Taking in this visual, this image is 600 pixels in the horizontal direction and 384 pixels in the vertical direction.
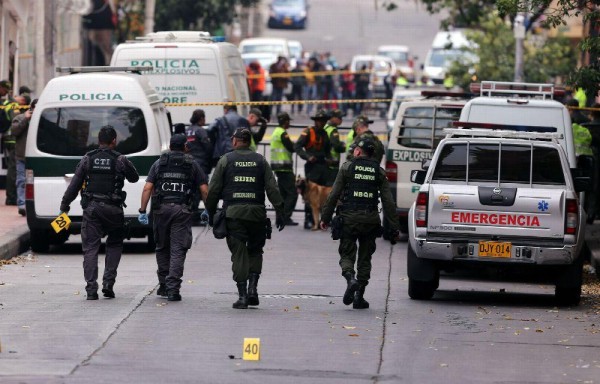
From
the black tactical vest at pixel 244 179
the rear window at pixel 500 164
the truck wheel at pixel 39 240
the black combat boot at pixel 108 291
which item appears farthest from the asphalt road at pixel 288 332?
the truck wheel at pixel 39 240

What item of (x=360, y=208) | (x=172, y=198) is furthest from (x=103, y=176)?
(x=360, y=208)

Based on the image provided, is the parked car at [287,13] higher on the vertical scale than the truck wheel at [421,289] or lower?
higher

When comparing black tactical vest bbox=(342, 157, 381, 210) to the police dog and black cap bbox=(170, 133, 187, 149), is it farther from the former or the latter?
the police dog

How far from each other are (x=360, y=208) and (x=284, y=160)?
8.64 metres

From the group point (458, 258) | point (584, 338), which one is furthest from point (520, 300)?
point (584, 338)

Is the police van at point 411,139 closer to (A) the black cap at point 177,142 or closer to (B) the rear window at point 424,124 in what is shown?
(B) the rear window at point 424,124

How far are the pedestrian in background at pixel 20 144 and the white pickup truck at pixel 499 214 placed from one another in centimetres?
912

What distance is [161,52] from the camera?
24641 millimetres

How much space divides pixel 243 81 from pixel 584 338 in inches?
585

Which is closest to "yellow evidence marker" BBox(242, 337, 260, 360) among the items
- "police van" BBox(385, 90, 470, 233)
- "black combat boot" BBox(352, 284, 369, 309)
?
"black combat boot" BBox(352, 284, 369, 309)

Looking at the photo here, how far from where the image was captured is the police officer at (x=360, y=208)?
14.9 meters

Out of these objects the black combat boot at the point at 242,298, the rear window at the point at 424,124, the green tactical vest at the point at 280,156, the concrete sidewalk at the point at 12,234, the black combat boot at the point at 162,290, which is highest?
the rear window at the point at 424,124

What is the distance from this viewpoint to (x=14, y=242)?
19781 mm

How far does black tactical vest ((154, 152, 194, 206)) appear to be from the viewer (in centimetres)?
1534
